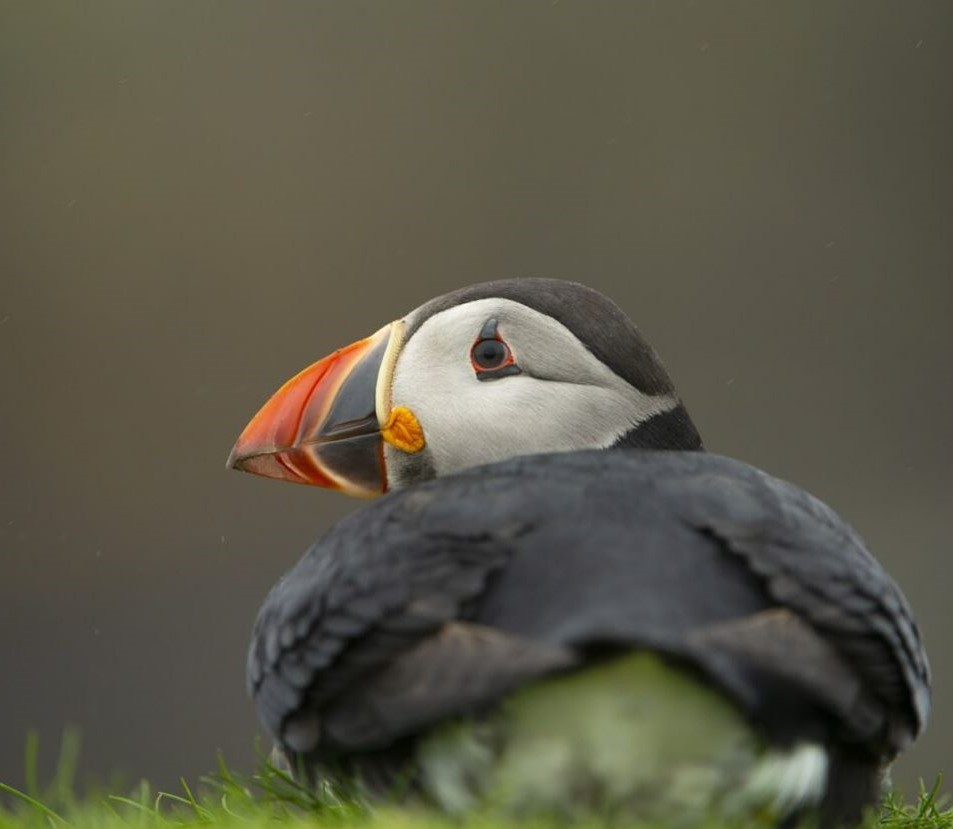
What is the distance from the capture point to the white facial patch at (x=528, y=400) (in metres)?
2.82

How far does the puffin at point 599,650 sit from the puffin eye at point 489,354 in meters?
0.54

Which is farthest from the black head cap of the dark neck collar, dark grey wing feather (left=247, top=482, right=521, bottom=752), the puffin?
dark grey wing feather (left=247, top=482, right=521, bottom=752)

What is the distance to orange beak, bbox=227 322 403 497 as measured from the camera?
116 inches

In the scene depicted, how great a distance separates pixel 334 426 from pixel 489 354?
0.33m

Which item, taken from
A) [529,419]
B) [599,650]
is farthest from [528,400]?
[599,650]

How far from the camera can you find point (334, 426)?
2.97 metres

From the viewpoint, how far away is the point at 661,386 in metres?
2.88

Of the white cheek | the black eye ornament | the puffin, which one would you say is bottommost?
the puffin

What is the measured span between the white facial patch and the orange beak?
0.13 meters

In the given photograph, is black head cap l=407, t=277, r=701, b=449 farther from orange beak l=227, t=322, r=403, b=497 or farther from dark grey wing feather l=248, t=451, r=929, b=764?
dark grey wing feather l=248, t=451, r=929, b=764

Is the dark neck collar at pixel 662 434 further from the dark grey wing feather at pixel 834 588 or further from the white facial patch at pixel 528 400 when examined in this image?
the dark grey wing feather at pixel 834 588

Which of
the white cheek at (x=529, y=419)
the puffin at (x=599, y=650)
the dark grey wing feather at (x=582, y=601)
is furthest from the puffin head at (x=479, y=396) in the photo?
the dark grey wing feather at (x=582, y=601)

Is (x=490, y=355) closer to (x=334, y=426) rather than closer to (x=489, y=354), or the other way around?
(x=489, y=354)

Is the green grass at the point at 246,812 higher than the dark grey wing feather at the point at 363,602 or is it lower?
lower
